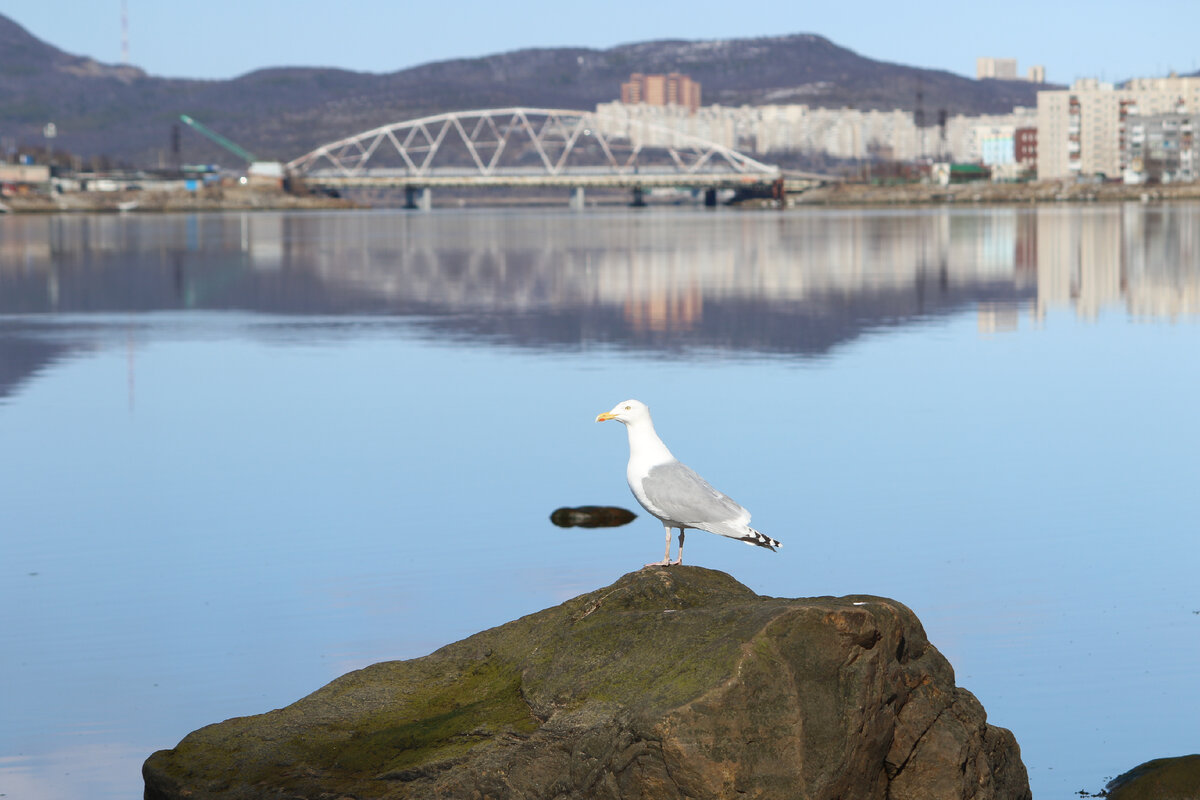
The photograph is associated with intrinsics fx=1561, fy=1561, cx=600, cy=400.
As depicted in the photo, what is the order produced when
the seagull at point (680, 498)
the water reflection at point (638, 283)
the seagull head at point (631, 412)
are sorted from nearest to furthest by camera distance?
the seagull at point (680, 498)
the seagull head at point (631, 412)
the water reflection at point (638, 283)

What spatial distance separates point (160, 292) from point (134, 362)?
2262 centimetres

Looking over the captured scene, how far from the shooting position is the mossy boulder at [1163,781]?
8344mm

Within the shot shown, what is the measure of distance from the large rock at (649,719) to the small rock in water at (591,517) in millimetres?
6895

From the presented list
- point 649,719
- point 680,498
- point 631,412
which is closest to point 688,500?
point 680,498

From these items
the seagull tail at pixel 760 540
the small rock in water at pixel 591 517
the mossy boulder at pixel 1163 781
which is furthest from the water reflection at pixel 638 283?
the mossy boulder at pixel 1163 781

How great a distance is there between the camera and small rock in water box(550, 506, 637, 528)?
1592 cm

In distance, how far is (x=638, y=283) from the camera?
54.9 metres

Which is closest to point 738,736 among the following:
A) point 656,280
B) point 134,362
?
point 134,362

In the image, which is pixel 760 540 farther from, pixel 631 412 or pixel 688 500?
pixel 631 412

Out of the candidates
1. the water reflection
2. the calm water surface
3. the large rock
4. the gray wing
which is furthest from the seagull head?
the water reflection

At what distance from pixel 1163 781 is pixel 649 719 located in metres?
3.23

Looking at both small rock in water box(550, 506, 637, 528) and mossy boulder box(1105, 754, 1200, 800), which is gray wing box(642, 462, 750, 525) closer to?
mossy boulder box(1105, 754, 1200, 800)

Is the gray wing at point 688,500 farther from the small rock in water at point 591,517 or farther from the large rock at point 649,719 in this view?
the small rock in water at point 591,517

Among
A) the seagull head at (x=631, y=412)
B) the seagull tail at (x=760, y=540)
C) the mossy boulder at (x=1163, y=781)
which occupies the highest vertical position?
the seagull head at (x=631, y=412)
